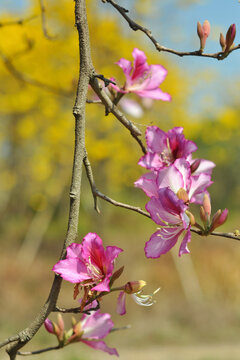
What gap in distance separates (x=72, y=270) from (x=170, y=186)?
22 centimetres

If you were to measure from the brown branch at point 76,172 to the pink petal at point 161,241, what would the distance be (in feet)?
0.46

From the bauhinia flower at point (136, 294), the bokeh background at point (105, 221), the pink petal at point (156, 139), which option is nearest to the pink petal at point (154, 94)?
the pink petal at point (156, 139)

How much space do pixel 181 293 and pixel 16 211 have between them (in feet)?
18.6

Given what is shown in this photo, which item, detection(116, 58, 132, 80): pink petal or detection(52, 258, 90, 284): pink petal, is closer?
detection(52, 258, 90, 284): pink petal

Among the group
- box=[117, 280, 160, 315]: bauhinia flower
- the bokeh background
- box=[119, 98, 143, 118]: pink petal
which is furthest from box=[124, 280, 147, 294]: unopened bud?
the bokeh background

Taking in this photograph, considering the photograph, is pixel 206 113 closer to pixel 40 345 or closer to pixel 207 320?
pixel 207 320

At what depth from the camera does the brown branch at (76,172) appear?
706 mm

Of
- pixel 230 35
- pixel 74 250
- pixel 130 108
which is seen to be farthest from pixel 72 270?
pixel 130 108

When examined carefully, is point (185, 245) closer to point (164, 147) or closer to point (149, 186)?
point (149, 186)

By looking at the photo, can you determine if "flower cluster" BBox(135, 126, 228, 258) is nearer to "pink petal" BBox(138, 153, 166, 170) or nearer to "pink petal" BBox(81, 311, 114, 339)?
"pink petal" BBox(138, 153, 166, 170)

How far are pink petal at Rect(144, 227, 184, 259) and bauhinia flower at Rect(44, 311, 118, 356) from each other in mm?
213

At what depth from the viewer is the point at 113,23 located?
6.41 metres

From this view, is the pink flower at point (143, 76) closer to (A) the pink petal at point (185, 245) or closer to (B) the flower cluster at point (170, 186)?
(B) the flower cluster at point (170, 186)

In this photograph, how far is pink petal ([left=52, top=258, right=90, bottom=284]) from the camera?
2.43ft
